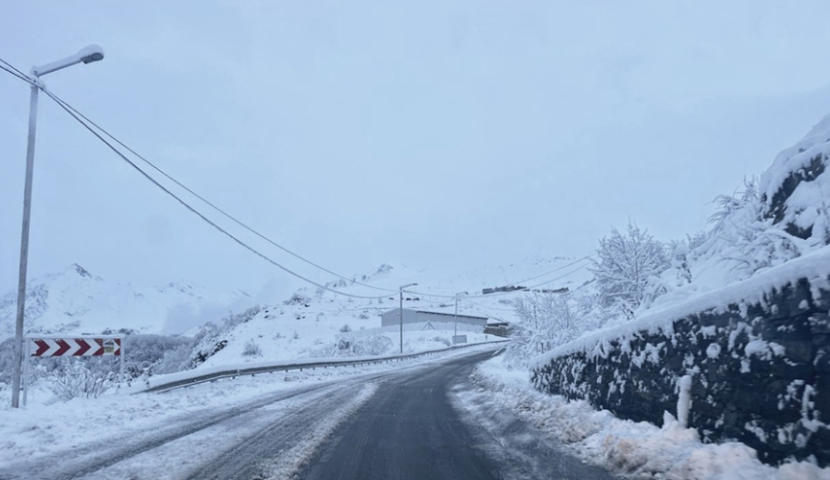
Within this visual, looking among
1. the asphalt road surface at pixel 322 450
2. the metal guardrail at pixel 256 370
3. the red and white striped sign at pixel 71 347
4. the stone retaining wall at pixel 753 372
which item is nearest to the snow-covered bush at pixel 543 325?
the asphalt road surface at pixel 322 450

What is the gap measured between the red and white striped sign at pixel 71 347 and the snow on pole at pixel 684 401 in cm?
1241

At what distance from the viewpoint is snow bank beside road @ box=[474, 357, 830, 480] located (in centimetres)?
515

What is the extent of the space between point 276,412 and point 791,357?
36.9 ft

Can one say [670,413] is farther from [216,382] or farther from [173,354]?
[173,354]

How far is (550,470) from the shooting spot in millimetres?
7039

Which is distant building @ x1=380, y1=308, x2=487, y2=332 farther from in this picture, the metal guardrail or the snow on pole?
the snow on pole

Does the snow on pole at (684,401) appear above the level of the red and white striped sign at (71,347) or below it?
below

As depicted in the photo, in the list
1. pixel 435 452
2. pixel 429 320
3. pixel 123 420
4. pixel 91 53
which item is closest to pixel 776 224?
pixel 435 452

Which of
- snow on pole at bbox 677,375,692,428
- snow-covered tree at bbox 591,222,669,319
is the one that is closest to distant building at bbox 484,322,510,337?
snow-covered tree at bbox 591,222,669,319

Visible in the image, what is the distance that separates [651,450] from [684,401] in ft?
2.25

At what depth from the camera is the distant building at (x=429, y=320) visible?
92.8 metres

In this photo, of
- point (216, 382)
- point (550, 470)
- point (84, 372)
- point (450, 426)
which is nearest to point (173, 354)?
point (216, 382)

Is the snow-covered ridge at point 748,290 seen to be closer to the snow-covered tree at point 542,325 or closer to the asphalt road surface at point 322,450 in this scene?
the asphalt road surface at point 322,450

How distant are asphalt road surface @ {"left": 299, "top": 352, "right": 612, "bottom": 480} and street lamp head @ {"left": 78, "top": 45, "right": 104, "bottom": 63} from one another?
9640 millimetres
